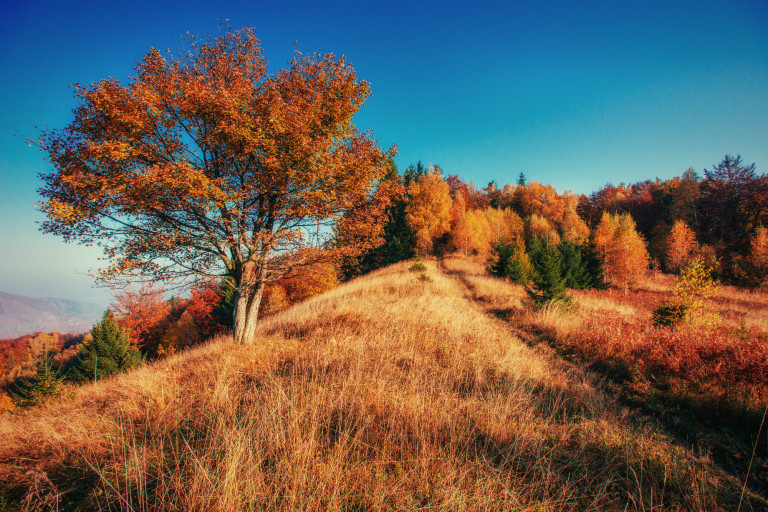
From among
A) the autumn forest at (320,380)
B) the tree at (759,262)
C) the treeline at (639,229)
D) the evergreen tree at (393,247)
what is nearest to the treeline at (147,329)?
the evergreen tree at (393,247)

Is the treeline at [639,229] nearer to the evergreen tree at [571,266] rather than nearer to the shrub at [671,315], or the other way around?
the evergreen tree at [571,266]

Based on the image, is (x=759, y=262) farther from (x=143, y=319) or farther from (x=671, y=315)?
(x=143, y=319)

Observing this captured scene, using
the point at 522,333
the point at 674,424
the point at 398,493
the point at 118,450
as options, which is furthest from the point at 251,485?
the point at 522,333

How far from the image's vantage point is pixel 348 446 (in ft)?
9.51

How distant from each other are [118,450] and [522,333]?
11.1 m

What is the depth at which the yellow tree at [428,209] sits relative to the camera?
37781 millimetres

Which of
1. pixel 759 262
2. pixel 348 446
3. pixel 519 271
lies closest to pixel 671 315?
pixel 519 271

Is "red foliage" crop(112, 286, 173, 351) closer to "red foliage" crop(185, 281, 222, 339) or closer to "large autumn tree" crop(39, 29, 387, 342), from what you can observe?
"red foliage" crop(185, 281, 222, 339)

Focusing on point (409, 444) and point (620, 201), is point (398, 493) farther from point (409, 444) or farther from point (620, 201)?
point (620, 201)

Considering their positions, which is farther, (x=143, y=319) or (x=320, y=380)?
(x=143, y=319)

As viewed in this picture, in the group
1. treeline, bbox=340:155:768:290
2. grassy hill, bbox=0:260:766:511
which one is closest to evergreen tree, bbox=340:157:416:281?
treeline, bbox=340:155:768:290

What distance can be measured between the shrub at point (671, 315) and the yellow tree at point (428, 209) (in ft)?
94.6

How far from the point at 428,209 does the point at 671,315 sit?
30221 mm

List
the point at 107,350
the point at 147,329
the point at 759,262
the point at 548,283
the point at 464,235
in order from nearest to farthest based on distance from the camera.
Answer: the point at 548,283
the point at 107,350
the point at 759,262
the point at 147,329
the point at 464,235
